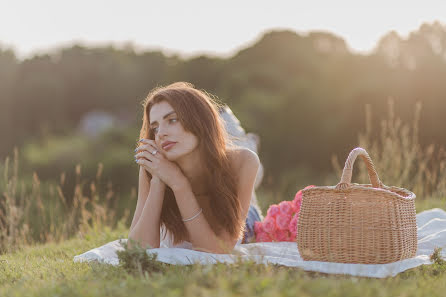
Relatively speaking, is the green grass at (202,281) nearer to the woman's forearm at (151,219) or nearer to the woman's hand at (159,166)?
the woman's forearm at (151,219)

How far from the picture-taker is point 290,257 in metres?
3.20

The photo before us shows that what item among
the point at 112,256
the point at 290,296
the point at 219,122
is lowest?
the point at 112,256

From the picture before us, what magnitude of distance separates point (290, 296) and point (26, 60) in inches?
1264

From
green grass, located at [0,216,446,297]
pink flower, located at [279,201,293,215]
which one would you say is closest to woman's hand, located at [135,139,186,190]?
green grass, located at [0,216,446,297]

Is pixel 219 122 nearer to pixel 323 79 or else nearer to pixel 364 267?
pixel 364 267

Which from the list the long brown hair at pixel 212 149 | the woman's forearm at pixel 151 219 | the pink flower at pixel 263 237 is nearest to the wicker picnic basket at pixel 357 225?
the long brown hair at pixel 212 149

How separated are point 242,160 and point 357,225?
93cm

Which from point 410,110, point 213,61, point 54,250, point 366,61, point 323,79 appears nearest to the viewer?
point 54,250

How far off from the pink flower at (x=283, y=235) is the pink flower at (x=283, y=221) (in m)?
0.04

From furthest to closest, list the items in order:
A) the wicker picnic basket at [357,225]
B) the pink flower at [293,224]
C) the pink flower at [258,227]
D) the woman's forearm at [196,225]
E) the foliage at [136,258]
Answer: the pink flower at [258,227]
the pink flower at [293,224]
the woman's forearm at [196,225]
the wicker picnic basket at [357,225]
the foliage at [136,258]

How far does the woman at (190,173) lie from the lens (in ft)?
10.3

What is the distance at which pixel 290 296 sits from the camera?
181 centimetres

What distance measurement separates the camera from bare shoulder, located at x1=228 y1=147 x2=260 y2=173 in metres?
3.32

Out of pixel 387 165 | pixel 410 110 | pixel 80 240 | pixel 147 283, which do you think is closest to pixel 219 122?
pixel 147 283
